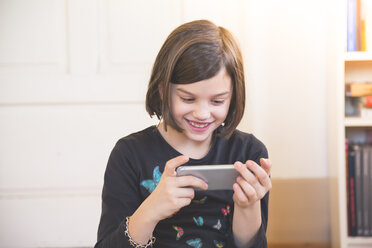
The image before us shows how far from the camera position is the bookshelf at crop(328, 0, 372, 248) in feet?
5.68

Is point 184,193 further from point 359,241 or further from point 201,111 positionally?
point 359,241

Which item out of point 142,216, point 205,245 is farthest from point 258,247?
point 142,216

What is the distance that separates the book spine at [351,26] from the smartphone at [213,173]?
1074 mm

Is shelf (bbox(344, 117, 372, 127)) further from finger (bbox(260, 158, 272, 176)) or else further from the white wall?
finger (bbox(260, 158, 272, 176))

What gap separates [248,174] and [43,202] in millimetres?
1348

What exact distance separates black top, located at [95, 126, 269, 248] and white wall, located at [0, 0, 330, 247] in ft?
3.08

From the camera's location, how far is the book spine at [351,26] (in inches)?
69.1

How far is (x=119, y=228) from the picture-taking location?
95cm

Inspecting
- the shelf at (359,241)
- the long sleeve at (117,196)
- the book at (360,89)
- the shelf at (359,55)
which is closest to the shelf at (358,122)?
the book at (360,89)

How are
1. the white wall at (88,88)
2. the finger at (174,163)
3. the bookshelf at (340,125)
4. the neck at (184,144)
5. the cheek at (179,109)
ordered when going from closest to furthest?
the finger at (174,163) < the cheek at (179,109) < the neck at (184,144) < the bookshelf at (340,125) < the white wall at (88,88)

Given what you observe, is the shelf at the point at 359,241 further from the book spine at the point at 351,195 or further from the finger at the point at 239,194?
the finger at the point at 239,194

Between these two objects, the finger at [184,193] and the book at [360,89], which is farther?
the book at [360,89]

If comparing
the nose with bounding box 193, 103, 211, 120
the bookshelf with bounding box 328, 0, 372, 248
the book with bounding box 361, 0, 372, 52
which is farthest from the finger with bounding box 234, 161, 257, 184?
the book with bounding box 361, 0, 372, 52

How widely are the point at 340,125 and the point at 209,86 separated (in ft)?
3.18
